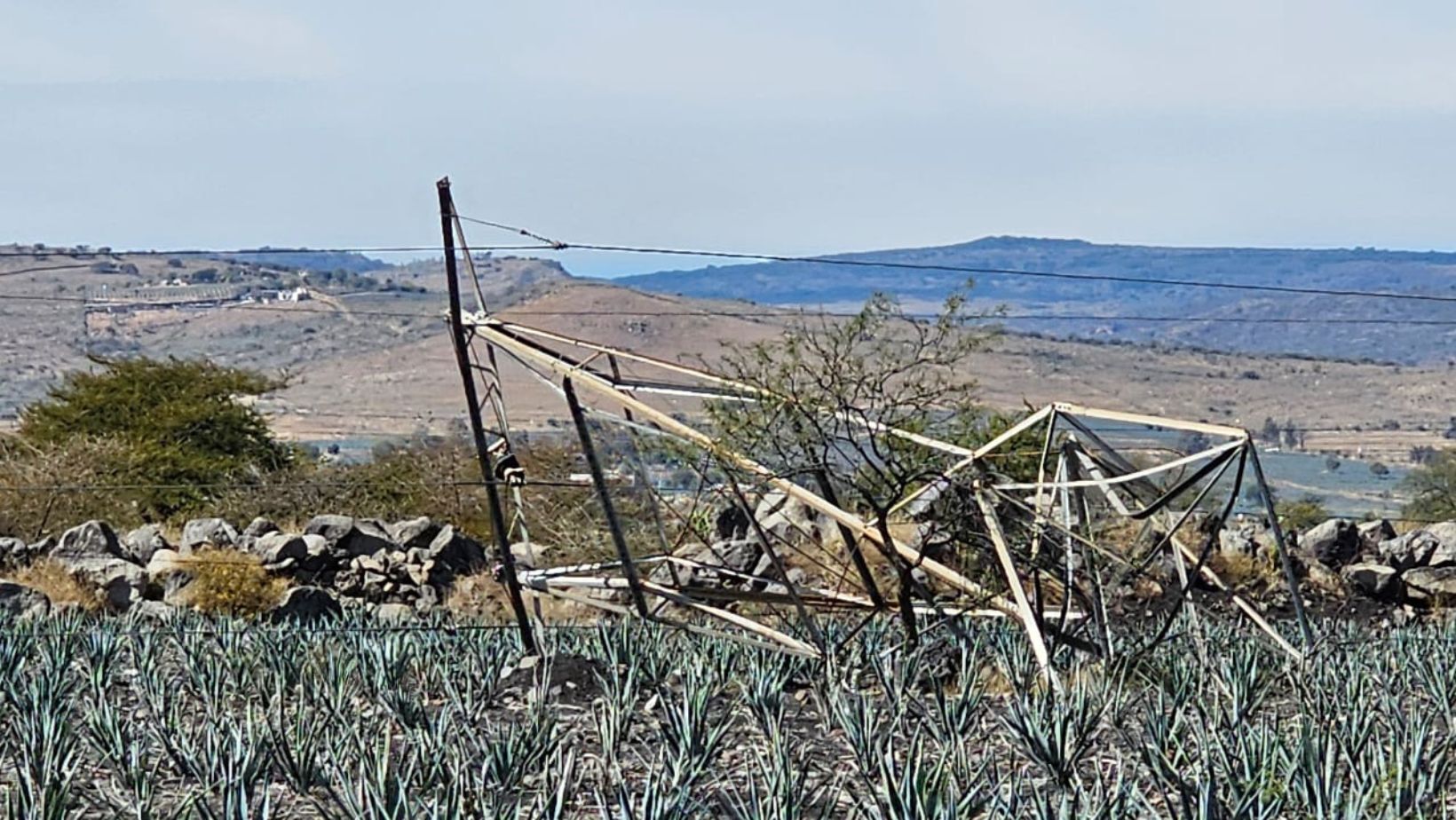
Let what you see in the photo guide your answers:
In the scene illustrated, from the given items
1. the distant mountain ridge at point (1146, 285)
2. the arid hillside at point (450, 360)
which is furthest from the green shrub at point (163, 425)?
the distant mountain ridge at point (1146, 285)

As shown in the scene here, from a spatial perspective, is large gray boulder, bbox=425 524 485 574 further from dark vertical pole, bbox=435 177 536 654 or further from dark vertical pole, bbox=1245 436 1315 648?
dark vertical pole, bbox=1245 436 1315 648

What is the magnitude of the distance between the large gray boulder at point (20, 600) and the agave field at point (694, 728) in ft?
12.1

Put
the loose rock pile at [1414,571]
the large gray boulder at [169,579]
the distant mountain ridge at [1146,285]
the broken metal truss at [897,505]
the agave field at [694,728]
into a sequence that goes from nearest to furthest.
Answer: the agave field at [694,728]
the broken metal truss at [897,505]
the large gray boulder at [169,579]
the loose rock pile at [1414,571]
the distant mountain ridge at [1146,285]

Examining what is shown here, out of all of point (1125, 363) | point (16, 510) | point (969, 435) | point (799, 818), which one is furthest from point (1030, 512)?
point (1125, 363)

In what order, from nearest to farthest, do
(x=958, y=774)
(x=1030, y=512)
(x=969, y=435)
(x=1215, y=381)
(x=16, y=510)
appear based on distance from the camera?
(x=958, y=774) < (x=1030, y=512) < (x=969, y=435) < (x=16, y=510) < (x=1215, y=381)

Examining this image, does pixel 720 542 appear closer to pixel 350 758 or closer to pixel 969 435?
pixel 969 435

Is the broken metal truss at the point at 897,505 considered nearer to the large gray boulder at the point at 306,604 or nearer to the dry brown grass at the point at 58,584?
the large gray boulder at the point at 306,604

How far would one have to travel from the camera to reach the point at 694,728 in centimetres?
812

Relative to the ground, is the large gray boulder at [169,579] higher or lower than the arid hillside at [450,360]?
higher

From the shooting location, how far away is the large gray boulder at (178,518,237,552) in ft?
65.3

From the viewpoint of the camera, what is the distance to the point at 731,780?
24.8ft

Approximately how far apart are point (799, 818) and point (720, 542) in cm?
1336

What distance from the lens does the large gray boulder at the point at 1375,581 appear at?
20.1m

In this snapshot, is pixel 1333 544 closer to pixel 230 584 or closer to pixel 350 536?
pixel 350 536
